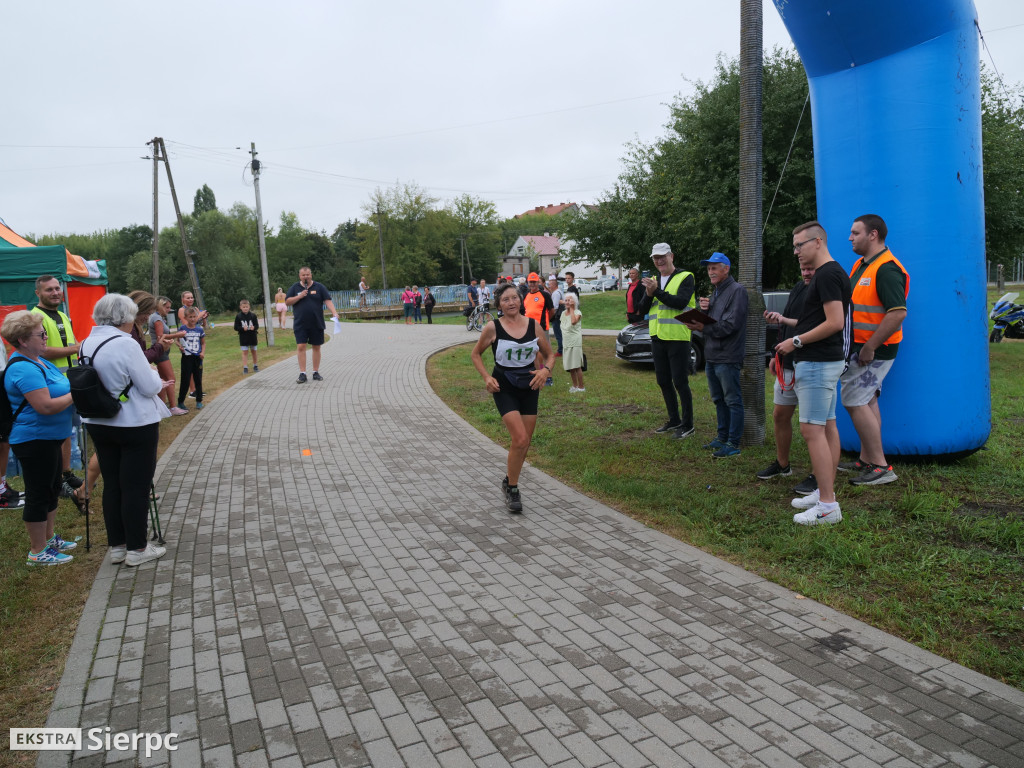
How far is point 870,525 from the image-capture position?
185 inches

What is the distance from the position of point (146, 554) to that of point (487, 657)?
2652mm

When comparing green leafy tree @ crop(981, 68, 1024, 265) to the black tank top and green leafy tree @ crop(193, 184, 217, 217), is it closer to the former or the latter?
the black tank top

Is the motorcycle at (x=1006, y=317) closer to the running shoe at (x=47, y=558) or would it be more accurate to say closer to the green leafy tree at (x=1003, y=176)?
the green leafy tree at (x=1003, y=176)

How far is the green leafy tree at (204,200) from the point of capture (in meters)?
95.3

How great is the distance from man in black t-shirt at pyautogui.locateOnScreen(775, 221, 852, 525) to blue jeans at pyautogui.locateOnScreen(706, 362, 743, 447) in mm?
1741

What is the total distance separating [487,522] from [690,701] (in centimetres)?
257

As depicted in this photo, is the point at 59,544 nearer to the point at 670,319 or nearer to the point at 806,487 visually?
the point at 806,487

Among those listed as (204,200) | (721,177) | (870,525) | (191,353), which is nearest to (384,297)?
(721,177)

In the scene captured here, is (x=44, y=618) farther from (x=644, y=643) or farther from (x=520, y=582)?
(x=644, y=643)

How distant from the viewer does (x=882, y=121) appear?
18.5 feet

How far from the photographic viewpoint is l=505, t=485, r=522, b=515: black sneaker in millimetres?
5484

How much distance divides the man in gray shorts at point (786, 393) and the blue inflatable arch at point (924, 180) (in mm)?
911

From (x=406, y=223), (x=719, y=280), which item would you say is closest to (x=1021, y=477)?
(x=719, y=280)

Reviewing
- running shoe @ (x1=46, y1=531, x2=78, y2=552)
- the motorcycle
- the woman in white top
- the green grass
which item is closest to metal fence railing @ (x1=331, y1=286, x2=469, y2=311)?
the motorcycle
